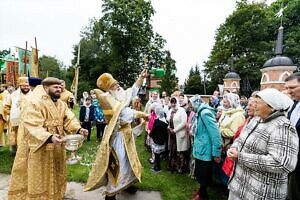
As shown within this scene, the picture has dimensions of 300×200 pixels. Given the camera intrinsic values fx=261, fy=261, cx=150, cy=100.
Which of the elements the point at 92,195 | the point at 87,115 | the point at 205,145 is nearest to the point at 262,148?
the point at 205,145

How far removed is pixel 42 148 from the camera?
3.51 metres

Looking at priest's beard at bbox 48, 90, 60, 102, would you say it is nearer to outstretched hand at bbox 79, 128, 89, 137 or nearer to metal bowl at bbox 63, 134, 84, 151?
outstretched hand at bbox 79, 128, 89, 137

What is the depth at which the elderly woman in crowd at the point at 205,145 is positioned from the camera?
13.2 feet

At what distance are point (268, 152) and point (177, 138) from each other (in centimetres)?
329

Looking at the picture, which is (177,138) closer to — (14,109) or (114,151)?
(114,151)

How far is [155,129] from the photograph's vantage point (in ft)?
19.6

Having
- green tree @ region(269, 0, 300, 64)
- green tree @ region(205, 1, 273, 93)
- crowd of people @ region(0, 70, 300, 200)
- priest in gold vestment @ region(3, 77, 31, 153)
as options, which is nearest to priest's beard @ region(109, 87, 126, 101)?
crowd of people @ region(0, 70, 300, 200)

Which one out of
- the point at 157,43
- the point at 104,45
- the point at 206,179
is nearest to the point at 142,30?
the point at 157,43

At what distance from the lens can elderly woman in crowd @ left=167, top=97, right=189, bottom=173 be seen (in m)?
5.52

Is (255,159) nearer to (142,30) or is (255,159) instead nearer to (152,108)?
(152,108)

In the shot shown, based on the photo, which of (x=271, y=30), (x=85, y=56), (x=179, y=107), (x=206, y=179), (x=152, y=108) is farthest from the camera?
(x=85, y=56)

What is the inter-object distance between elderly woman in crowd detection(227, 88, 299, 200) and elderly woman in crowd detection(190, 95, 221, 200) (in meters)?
Result: 1.40

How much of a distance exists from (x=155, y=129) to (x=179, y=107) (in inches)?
31.1

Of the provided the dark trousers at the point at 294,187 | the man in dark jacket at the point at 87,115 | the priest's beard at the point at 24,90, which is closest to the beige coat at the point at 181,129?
the dark trousers at the point at 294,187
